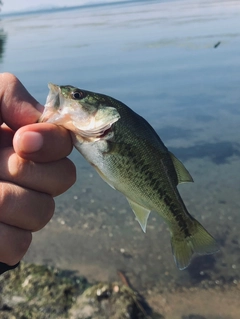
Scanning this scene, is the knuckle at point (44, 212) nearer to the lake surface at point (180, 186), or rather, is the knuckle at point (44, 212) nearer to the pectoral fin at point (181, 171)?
the pectoral fin at point (181, 171)

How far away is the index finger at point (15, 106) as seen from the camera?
278 cm

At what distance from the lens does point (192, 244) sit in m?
2.98

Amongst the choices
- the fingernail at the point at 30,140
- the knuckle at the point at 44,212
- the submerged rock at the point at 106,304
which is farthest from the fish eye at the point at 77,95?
the submerged rock at the point at 106,304

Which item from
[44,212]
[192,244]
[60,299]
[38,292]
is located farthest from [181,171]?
[38,292]

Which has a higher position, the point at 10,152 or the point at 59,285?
the point at 10,152

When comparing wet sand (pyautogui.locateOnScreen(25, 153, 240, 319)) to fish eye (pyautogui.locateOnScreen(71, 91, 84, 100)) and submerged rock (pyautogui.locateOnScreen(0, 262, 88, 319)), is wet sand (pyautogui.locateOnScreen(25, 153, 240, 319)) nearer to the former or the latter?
submerged rock (pyautogui.locateOnScreen(0, 262, 88, 319))

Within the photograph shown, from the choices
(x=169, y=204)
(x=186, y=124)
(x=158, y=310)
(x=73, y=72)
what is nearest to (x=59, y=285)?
(x=158, y=310)

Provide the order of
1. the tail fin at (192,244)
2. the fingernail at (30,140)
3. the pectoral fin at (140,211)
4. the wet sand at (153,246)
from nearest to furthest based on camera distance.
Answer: the fingernail at (30,140), the pectoral fin at (140,211), the tail fin at (192,244), the wet sand at (153,246)

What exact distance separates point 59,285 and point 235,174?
437cm

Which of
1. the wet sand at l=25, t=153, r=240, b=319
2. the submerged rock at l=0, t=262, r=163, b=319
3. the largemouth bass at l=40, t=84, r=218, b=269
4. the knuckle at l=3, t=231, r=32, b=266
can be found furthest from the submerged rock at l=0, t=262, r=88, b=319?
the largemouth bass at l=40, t=84, r=218, b=269

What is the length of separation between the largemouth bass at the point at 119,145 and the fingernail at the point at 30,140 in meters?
0.15

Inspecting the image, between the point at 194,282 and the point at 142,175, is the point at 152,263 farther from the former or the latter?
the point at 142,175

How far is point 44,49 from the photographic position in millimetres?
26984

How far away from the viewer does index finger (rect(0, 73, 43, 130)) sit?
109 inches
